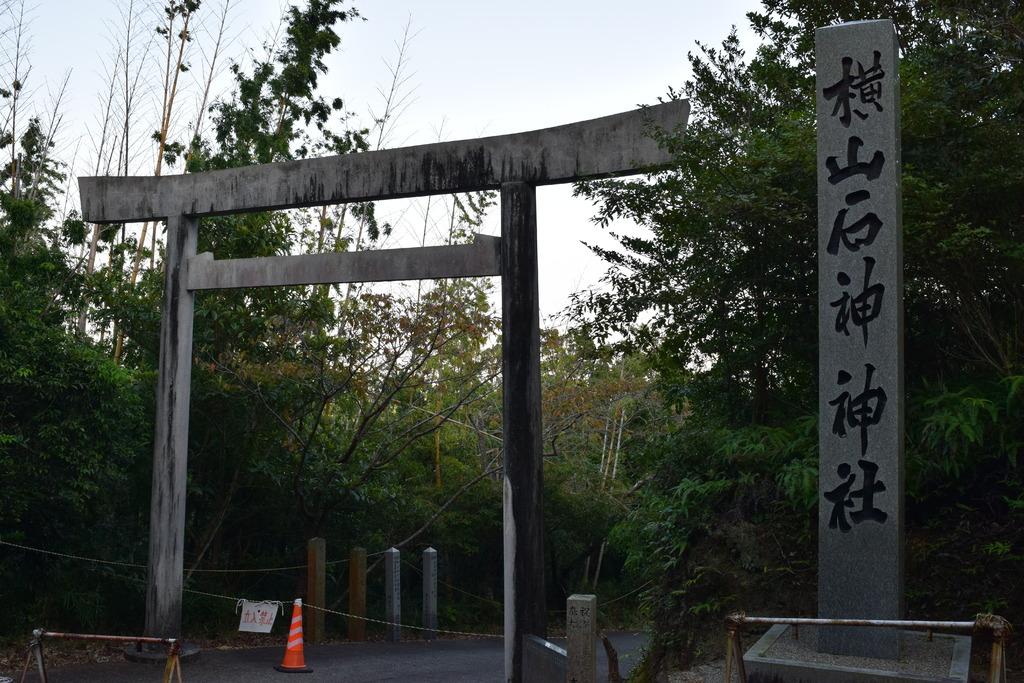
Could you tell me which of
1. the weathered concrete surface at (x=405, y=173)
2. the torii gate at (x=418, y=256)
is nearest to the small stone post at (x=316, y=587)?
the torii gate at (x=418, y=256)

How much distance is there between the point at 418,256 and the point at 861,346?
13.2ft

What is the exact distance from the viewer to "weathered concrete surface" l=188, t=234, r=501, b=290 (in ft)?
25.6

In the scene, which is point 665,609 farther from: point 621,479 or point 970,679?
point 621,479

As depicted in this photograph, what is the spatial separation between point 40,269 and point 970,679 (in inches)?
414

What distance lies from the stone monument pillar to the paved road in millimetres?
3946

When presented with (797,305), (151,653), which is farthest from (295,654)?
(797,305)

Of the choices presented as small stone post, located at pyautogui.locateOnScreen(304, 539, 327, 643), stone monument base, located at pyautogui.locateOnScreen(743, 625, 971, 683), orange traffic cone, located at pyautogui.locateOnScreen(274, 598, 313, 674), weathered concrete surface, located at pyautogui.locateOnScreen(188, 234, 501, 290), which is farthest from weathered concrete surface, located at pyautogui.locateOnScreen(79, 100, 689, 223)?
small stone post, located at pyautogui.locateOnScreen(304, 539, 327, 643)

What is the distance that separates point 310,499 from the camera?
43.0 feet

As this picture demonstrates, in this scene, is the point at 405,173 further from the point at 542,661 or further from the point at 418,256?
the point at 542,661

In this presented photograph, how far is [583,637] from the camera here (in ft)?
17.7

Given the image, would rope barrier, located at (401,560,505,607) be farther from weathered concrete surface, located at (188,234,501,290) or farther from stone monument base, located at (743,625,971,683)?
stone monument base, located at (743,625,971,683)

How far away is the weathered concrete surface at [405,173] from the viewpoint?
24.1 feet

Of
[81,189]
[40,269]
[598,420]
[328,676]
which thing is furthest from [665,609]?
[598,420]

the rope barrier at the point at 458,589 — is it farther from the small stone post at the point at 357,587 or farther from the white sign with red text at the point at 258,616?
the white sign with red text at the point at 258,616
